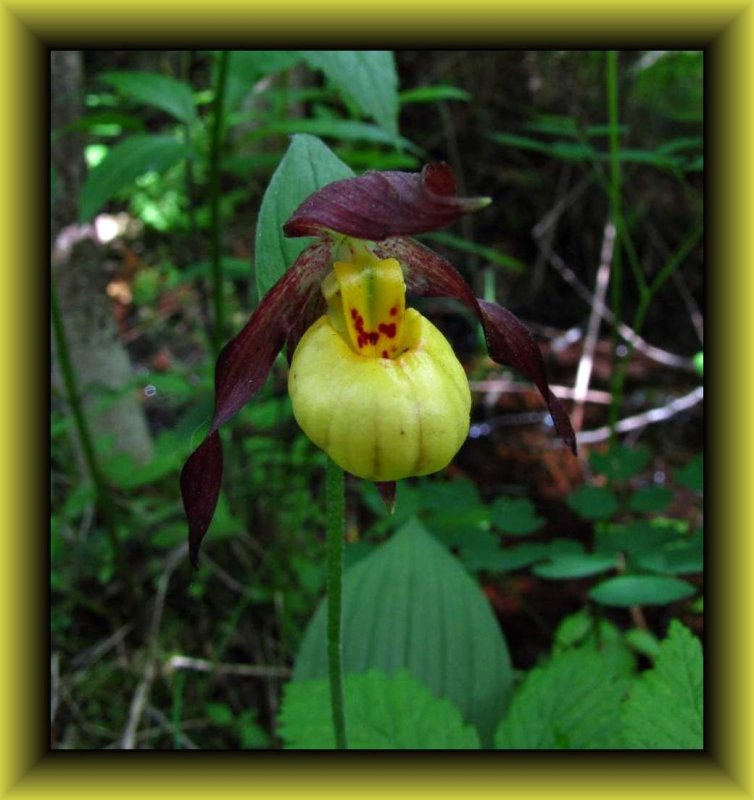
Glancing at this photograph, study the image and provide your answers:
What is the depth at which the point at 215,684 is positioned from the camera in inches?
71.9

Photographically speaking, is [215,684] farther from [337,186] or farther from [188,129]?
[337,186]

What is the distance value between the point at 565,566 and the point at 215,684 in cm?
90

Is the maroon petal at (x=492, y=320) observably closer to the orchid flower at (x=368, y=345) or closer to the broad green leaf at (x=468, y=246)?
the orchid flower at (x=368, y=345)

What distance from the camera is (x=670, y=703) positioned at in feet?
3.45

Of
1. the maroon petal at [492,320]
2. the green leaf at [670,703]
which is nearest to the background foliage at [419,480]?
the green leaf at [670,703]

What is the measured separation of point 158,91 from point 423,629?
45.6 inches

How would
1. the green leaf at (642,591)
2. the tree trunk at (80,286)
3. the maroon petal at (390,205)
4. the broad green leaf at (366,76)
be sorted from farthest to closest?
the tree trunk at (80,286)
the green leaf at (642,591)
the broad green leaf at (366,76)
the maroon petal at (390,205)

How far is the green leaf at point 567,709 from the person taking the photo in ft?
3.88

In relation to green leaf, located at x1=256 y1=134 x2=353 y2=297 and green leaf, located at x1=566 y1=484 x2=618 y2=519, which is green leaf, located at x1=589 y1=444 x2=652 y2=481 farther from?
green leaf, located at x1=256 y1=134 x2=353 y2=297

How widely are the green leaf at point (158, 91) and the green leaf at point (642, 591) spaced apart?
115 centimetres

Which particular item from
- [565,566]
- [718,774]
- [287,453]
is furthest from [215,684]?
[718,774]

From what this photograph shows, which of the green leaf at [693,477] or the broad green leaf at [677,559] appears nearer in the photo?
the broad green leaf at [677,559]

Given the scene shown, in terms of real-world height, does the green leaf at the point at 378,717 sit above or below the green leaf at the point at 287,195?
below

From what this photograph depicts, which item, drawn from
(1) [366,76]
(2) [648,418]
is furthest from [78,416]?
(2) [648,418]
